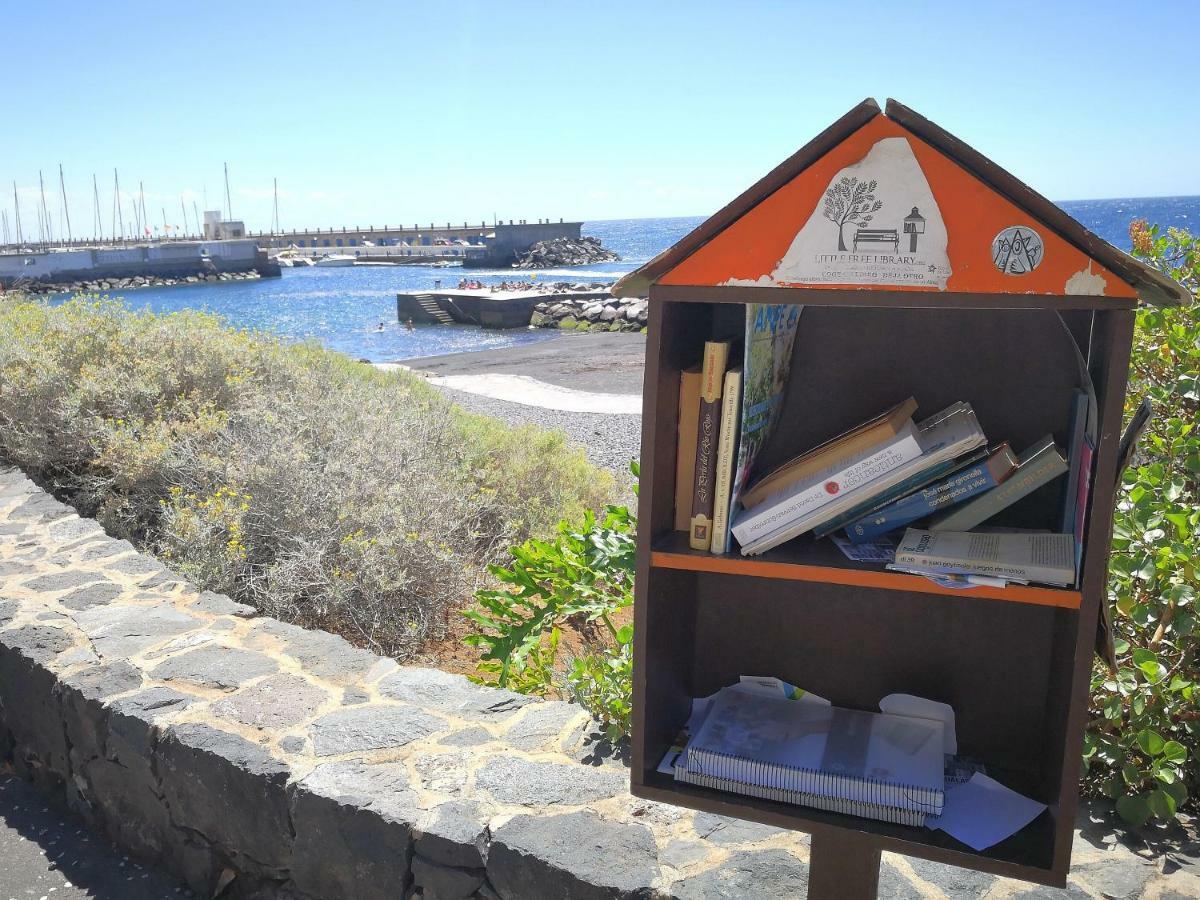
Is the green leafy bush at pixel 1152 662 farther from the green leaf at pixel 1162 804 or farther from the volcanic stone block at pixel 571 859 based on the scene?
the volcanic stone block at pixel 571 859

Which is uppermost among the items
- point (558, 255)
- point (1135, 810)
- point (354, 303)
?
point (558, 255)

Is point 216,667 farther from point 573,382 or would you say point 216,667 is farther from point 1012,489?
point 573,382

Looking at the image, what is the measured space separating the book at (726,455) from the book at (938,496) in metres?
0.26

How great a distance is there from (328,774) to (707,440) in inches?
65.5

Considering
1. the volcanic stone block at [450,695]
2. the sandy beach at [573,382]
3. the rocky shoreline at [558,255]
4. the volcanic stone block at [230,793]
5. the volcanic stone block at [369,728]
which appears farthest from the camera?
the rocky shoreline at [558,255]

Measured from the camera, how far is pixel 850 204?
1434mm

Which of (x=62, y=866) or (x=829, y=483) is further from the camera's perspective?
(x=62, y=866)

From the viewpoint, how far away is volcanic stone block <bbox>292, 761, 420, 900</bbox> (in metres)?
2.43

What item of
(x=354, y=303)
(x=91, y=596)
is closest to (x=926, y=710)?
(x=91, y=596)

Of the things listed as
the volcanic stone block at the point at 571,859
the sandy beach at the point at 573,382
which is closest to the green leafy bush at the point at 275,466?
the sandy beach at the point at 573,382

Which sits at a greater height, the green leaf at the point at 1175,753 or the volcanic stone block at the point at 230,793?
the green leaf at the point at 1175,753

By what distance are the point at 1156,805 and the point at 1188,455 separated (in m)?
1.18

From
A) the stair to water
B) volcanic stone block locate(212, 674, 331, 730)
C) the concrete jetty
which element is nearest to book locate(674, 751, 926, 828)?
volcanic stone block locate(212, 674, 331, 730)

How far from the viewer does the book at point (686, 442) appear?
1.70 m
